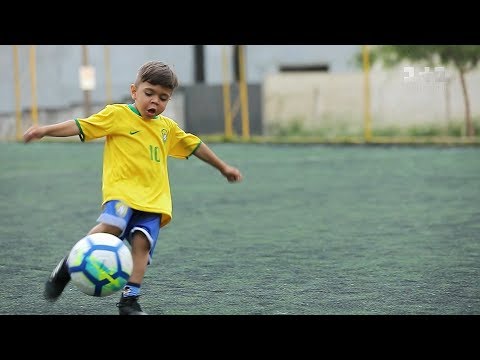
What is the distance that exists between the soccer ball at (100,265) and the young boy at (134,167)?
135mm

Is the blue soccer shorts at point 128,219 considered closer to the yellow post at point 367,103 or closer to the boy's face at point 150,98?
the boy's face at point 150,98

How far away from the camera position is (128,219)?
439 centimetres

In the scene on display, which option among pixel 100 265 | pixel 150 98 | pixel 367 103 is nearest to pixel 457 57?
pixel 367 103

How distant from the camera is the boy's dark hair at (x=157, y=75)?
14.1 ft

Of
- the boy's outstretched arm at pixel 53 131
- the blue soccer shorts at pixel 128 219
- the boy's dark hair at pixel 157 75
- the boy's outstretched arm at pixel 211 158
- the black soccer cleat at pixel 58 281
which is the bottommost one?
the black soccer cleat at pixel 58 281

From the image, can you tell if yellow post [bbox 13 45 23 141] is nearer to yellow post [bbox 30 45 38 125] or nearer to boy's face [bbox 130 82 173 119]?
yellow post [bbox 30 45 38 125]

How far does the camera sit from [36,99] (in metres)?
21.6

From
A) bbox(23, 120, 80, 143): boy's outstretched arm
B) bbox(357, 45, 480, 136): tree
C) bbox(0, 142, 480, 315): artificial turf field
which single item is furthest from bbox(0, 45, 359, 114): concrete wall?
bbox(23, 120, 80, 143): boy's outstretched arm

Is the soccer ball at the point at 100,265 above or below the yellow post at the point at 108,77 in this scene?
below

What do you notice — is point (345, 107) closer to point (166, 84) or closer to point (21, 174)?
point (21, 174)

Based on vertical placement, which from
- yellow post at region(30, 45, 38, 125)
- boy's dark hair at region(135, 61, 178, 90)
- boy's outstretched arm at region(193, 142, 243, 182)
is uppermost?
yellow post at region(30, 45, 38, 125)

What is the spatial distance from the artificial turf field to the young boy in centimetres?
21

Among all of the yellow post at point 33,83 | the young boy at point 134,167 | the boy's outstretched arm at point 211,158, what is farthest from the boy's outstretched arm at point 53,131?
the yellow post at point 33,83

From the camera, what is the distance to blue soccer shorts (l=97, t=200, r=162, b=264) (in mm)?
4344
